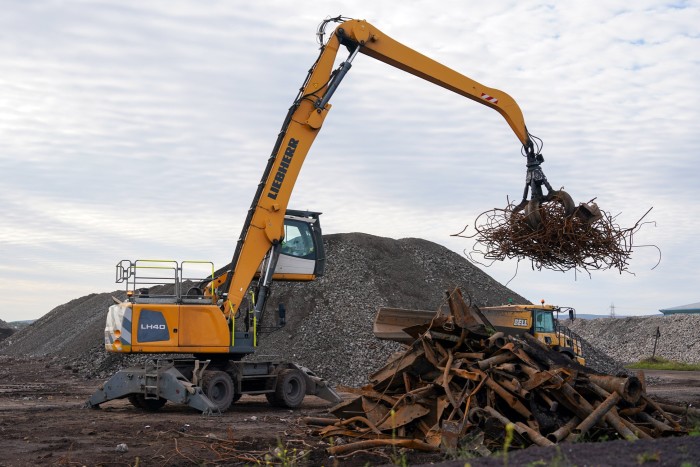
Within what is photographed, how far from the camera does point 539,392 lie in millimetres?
10562

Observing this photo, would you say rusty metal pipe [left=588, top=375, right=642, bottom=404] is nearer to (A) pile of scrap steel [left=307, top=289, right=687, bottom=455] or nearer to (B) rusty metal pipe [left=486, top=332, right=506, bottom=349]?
(A) pile of scrap steel [left=307, top=289, right=687, bottom=455]

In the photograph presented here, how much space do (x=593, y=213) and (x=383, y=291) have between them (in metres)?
15.9

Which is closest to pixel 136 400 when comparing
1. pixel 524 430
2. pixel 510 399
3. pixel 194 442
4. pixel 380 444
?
pixel 194 442

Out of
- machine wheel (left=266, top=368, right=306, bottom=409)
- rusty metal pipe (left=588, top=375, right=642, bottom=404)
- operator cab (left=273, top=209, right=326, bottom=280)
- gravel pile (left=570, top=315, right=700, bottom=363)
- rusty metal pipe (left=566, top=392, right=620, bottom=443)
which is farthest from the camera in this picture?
gravel pile (left=570, top=315, right=700, bottom=363)

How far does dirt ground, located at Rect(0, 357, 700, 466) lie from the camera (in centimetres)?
690

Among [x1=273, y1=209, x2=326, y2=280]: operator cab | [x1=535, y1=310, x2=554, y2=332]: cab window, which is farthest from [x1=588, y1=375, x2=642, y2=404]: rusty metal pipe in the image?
[x1=535, y1=310, x2=554, y2=332]: cab window

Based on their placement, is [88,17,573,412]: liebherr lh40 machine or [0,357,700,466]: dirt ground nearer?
[0,357,700,466]: dirt ground

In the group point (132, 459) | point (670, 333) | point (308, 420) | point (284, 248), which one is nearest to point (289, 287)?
point (284, 248)

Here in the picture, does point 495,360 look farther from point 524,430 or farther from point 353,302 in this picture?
point 353,302

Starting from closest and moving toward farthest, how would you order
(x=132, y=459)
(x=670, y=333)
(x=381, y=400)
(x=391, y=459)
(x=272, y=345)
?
(x=391, y=459) < (x=132, y=459) < (x=381, y=400) < (x=272, y=345) < (x=670, y=333)

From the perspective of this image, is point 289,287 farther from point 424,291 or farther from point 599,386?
point 599,386

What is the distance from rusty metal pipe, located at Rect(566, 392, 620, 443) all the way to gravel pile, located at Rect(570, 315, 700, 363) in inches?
1333

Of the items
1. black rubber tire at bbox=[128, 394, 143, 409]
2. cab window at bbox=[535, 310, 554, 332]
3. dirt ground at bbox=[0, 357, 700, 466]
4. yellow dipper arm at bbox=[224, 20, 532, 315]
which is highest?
yellow dipper arm at bbox=[224, 20, 532, 315]

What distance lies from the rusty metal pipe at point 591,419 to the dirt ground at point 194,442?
5.21 feet
